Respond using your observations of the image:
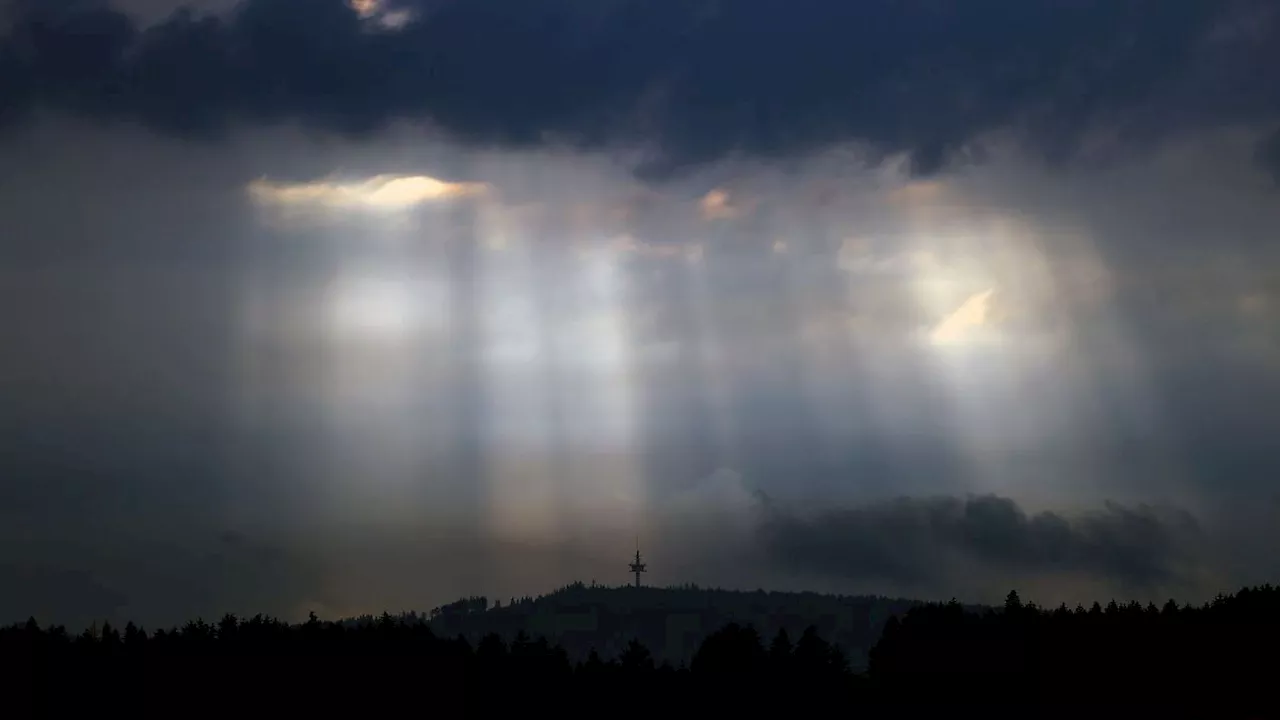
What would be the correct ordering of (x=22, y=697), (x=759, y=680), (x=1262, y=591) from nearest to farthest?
(x=22, y=697) → (x=759, y=680) → (x=1262, y=591)

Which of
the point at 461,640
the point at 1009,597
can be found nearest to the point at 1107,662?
the point at 1009,597

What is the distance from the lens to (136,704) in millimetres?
135500

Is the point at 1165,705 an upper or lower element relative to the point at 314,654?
lower

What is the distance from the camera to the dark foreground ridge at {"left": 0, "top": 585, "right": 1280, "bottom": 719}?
13650 cm

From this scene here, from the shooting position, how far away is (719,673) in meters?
146

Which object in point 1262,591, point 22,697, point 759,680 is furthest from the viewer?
point 1262,591

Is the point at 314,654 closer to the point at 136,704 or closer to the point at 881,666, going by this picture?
the point at 136,704

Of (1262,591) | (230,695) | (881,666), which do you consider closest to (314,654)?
(230,695)

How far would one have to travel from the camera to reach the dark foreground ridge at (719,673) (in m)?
136

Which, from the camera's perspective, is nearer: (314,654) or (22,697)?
(22,697)

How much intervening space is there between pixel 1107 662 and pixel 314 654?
8255 centimetres

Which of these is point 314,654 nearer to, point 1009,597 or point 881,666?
point 881,666

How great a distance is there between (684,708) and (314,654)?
40.7 m

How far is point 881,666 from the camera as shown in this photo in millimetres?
153125
